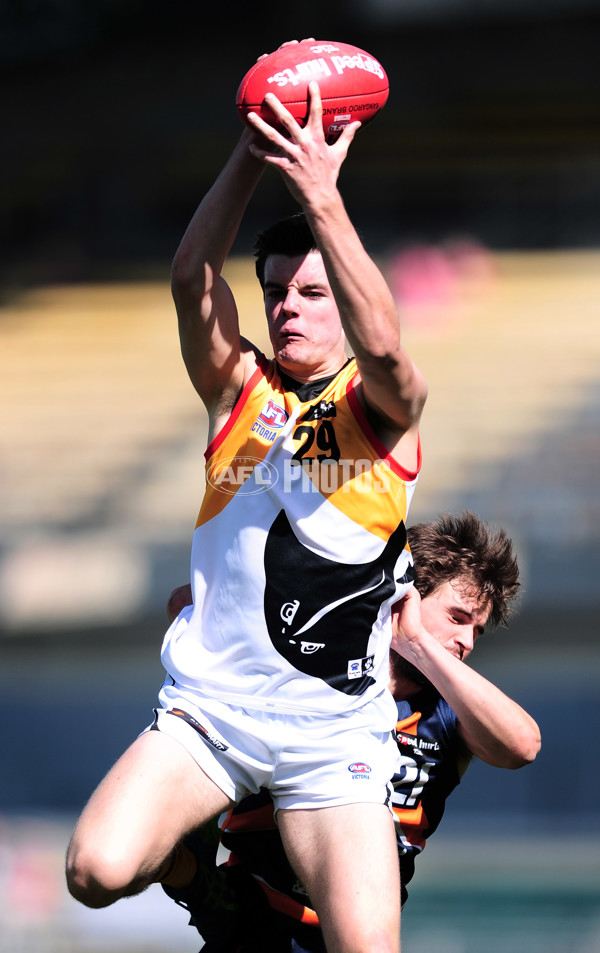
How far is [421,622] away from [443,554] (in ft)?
0.96

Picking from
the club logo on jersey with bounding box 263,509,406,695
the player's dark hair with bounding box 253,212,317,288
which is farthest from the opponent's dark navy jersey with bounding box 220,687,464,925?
the player's dark hair with bounding box 253,212,317,288

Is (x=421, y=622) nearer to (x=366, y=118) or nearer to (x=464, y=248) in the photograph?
(x=366, y=118)

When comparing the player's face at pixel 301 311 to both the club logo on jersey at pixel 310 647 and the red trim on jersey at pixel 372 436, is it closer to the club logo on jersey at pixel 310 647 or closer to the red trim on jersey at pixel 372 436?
the red trim on jersey at pixel 372 436

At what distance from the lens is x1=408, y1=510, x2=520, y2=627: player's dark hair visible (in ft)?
11.2

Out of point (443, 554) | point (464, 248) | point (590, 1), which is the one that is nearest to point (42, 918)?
point (443, 554)

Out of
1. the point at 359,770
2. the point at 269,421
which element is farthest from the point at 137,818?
the point at 269,421

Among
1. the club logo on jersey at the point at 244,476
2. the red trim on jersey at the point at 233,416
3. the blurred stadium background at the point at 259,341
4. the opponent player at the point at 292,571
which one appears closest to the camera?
the opponent player at the point at 292,571

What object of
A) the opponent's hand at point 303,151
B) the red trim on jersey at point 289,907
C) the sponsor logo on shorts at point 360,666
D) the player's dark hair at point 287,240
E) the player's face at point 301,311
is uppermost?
the opponent's hand at point 303,151

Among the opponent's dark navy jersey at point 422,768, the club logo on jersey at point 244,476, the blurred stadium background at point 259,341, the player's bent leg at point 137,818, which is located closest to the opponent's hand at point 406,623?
the opponent's dark navy jersey at point 422,768

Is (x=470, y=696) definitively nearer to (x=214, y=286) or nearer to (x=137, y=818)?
(x=137, y=818)

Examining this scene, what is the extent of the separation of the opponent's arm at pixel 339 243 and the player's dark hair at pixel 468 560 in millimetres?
821

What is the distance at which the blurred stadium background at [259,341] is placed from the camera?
23.0ft

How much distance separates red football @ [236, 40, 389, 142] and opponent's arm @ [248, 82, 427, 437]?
0.22 ft

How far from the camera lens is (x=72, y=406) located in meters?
12.7
